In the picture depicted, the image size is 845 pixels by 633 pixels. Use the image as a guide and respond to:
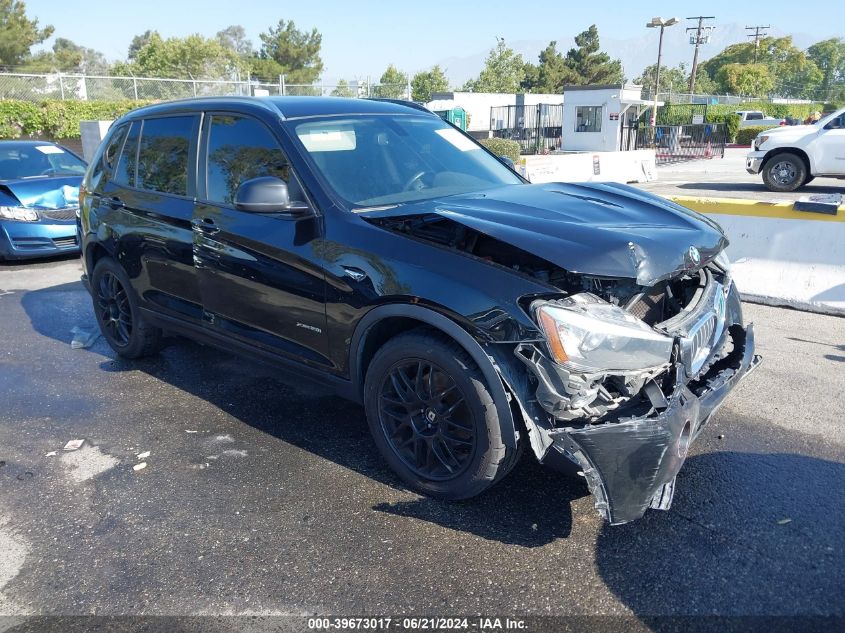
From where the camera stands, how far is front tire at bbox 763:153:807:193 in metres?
15.1

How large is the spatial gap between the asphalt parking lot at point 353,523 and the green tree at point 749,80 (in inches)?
3684

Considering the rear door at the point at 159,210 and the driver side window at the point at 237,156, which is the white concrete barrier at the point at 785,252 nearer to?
the driver side window at the point at 237,156

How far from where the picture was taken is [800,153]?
14.9 m

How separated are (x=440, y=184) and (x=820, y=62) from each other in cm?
16656

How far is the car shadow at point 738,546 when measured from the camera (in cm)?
262

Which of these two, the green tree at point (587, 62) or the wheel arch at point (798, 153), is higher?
the green tree at point (587, 62)

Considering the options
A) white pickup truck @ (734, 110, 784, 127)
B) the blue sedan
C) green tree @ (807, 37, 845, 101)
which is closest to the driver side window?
the blue sedan

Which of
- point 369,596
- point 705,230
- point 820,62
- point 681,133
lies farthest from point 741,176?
point 820,62

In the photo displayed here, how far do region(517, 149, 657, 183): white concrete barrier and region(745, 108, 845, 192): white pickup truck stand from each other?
2.97 metres

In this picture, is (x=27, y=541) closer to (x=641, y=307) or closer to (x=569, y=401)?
(x=569, y=401)

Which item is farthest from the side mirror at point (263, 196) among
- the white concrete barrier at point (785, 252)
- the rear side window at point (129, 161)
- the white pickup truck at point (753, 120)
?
the white pickup truck at point (753, 120)

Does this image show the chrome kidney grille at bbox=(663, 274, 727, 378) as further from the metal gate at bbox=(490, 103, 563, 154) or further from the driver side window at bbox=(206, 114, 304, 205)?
the metal gate at bbox=(490, 103, 563, 154)

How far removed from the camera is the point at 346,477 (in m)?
3.61

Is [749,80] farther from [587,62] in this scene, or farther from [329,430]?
[329,430]
